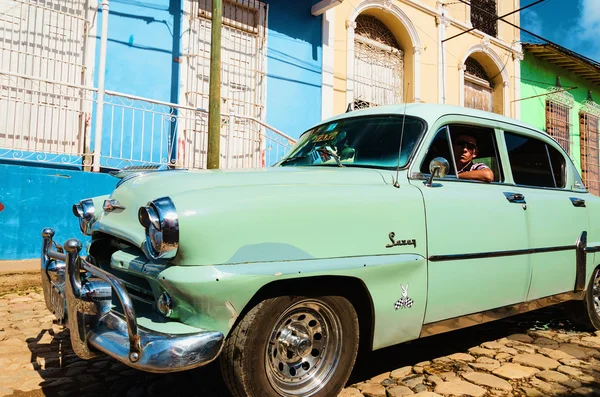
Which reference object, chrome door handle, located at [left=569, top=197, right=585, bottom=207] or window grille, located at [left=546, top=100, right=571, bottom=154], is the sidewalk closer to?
chrome door handle, located at [left=569, top=197, right=585, bottom=207]

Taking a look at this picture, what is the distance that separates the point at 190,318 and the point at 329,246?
0.72 metres

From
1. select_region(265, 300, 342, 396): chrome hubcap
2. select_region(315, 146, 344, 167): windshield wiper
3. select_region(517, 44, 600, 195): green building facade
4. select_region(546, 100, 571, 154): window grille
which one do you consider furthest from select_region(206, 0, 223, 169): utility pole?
select_region(546, 100, 571, 154): window grille

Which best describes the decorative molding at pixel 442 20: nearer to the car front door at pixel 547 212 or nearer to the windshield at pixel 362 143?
the car front door at pixel 547 212

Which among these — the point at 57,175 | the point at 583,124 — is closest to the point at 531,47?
the point at 583,124

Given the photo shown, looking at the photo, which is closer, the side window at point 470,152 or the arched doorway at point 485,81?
the side window at point 470,152

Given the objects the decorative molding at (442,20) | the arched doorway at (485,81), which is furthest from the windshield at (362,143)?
the arched doorway at (485,81)

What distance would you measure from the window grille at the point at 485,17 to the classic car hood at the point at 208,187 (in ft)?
40.6

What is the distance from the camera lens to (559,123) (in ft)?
51.5

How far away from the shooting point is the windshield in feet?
9.68

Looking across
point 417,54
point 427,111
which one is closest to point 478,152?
point 427,111

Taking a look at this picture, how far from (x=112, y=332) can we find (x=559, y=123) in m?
16.9

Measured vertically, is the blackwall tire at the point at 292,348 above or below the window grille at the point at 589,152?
below

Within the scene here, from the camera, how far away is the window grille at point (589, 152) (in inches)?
645

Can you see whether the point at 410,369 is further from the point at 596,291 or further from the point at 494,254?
the point at 596,291
